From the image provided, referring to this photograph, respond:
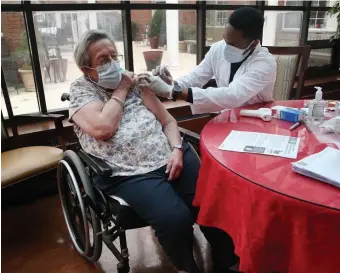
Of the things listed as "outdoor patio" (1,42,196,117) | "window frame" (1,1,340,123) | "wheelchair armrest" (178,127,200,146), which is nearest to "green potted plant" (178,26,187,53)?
Answer: "window frame" (1,1,340,123)

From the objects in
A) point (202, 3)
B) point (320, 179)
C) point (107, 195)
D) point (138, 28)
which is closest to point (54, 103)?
point (138, 28)

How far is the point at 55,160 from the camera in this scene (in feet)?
5.97

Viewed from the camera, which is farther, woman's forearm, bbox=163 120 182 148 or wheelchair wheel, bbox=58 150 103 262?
woman's forearm, bbox=163 120 182 148

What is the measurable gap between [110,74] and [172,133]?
426mm

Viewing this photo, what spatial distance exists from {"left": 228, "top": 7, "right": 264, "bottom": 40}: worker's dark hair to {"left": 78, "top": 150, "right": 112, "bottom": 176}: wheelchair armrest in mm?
959

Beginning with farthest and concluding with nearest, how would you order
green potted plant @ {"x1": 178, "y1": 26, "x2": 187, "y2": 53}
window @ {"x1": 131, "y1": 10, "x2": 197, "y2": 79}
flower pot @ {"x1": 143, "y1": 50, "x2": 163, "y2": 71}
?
1. green potted plant @ {"x1": 178, "y1": 26, "x2": 187, "y2": 53}
2. flower pot @ {"x1": 143, "y1": 50, "x2": 163, "y2": 71}
3. window @ {"x1": 131, "y1": 10, "x2": 197, "y2": 79}

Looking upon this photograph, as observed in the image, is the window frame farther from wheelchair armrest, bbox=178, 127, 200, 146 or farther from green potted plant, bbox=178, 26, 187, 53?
wheelchair armrest, bbox=178, 127, 200, 146

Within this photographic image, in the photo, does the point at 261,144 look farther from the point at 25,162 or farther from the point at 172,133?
the point at 25,162

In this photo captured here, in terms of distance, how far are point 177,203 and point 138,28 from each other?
5.96ft

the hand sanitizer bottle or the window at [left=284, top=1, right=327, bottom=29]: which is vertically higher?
the window at [left=284, top=1, right=327, bottom=29]

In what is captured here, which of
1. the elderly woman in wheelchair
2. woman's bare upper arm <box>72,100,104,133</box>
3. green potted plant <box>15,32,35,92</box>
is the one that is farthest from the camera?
green potted plant <box>15,32,35,92</box>

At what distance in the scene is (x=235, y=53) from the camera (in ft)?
5.69

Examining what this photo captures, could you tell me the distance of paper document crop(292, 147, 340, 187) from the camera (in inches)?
35.6

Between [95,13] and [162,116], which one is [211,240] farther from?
[95,13]
